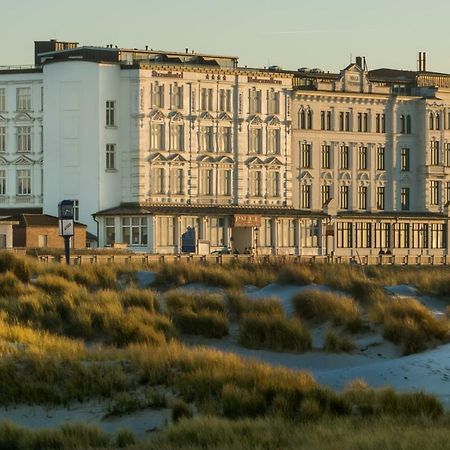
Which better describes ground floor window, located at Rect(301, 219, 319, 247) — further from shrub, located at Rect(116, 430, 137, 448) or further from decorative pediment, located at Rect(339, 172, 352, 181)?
shrub, located at Rect(116, 430, 137, 448)

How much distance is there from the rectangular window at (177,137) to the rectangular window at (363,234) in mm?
13712

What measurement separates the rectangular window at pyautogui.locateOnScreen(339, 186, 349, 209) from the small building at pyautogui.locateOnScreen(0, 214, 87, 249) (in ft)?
71.1

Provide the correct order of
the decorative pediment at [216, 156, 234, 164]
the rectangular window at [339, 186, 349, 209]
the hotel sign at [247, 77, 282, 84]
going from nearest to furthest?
the decorative pediment at [216, 156, 234, 164] < the hotel sign at [247, 77, 282, 84] < the rectangular window at [339, 186, 349, 209]

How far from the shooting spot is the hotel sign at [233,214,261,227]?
91.7 m

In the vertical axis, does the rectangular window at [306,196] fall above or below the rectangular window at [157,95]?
below

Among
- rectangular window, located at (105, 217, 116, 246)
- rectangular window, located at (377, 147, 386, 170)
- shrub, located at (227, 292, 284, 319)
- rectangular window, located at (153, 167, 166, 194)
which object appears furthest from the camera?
rectangular window, located at (377, 147, 386, 170)

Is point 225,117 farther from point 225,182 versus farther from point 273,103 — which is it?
point 225,182

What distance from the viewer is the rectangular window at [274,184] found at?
95875 millimetres

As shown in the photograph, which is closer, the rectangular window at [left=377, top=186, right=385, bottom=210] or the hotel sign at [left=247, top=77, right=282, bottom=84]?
the hotel sign at [left=247, top=77, right=282, bottom=84]

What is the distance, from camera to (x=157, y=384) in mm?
23297

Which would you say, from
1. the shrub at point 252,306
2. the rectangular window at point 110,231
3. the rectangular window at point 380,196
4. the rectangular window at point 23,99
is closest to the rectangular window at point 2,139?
the rectangular window at point 23,99

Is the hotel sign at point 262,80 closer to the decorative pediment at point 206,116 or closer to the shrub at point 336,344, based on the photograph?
the decorative pediment at point 206,116

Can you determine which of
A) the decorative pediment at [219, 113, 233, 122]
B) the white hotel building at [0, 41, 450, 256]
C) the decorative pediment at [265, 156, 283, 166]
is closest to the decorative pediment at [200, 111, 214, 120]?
the white hotel building at [0, 41, 450, 256]

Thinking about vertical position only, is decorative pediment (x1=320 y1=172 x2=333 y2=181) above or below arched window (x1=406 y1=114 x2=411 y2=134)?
below
